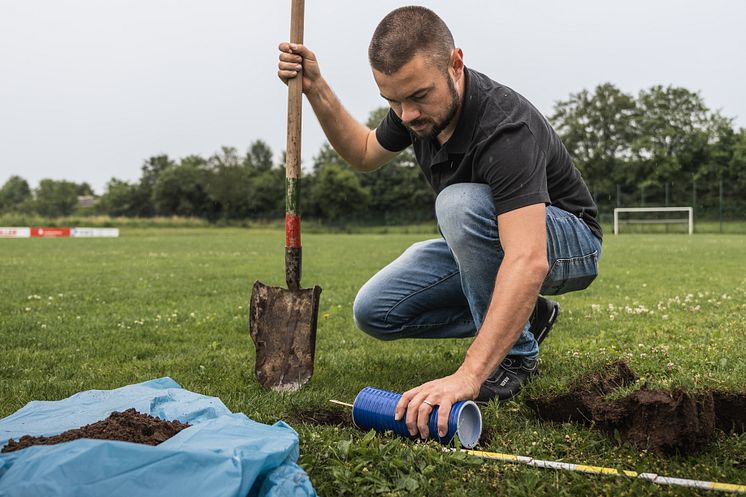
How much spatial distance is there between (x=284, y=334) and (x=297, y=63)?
1.62 meters

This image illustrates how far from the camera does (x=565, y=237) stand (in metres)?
3.55

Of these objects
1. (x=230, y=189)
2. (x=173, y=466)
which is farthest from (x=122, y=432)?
(x=230, y=189)

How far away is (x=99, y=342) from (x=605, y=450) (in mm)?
3978

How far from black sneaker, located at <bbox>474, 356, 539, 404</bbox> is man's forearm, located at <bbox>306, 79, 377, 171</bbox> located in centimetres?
163

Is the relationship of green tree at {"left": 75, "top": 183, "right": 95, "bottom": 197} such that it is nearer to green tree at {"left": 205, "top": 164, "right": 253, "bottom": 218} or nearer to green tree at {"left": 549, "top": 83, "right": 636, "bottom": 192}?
green tree at {"left": 205, "top": 164, "right": 253, "bottom": 218}

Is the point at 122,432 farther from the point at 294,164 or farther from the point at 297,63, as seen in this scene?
the point at 297,63

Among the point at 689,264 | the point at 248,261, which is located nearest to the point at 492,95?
the point at 689,264

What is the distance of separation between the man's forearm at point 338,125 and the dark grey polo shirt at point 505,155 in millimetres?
514

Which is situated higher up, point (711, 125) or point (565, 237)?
point (711, 125)

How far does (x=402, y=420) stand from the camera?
2.74m

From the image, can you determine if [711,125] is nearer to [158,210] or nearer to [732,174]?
[732,174]

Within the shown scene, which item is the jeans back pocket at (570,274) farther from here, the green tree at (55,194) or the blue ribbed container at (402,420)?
the green tree at (55,194)

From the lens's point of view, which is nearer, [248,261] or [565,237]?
[565,237]

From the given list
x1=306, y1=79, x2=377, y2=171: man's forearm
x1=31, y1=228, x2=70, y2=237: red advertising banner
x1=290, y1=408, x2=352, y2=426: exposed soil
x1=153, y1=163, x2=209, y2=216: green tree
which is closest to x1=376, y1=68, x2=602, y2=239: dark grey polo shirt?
x1=306, y1=79, x2=377, y2=171: man's forearm
